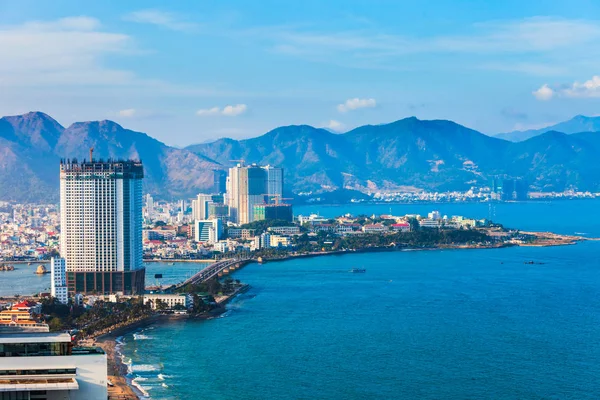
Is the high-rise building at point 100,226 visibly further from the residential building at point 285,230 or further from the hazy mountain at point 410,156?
the hazy mountain at point 410,156

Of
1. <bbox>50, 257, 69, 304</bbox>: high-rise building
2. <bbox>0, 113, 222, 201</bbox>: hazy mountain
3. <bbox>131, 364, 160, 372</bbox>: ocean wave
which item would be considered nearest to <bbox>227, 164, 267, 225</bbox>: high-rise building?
<bbox>50, 257, 69, 304</bbox>: high-rise building

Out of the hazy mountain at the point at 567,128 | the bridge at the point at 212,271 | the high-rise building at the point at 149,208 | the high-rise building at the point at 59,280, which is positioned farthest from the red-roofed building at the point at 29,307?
the hazy mountain at the point at 567,128

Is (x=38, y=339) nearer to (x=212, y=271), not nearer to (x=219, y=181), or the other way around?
(x=212, y=271)

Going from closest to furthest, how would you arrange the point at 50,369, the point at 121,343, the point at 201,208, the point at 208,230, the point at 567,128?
the point at 50,369 → the point at 121,343 → the point at 208,230 → the point at 201,208 → the point at 567,128

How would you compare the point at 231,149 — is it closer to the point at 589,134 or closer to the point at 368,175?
the point at 368,175

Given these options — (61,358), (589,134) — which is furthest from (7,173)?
(589,134)

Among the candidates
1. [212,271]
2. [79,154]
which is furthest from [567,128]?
[212,271]
